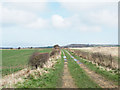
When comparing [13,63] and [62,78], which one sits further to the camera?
[13,63]

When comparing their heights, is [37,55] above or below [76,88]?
above

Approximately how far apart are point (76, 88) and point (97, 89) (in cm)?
131

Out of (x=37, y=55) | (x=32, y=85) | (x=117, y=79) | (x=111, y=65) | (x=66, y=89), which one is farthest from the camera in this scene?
(x=37, y=55)

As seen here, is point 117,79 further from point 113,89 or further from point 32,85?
point 32,85

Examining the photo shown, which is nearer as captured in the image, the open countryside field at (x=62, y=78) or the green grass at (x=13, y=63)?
the open countryside field at (x=62, y=78)

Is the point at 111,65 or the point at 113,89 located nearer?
the point at 113,89

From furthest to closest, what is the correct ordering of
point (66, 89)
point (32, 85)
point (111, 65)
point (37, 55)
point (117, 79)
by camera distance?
point (37, 55), point (111, 65), point (117, 79), point (32, 85), point (66, 89)

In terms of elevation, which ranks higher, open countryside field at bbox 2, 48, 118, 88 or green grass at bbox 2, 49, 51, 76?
open countryside field at bbox 2, 48, 118, 88

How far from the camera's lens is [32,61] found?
62.1 ft

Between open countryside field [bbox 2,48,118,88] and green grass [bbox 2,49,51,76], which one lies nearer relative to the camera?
open countryside field [bbox 2,48,118,88]

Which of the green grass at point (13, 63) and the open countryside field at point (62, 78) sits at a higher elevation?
the open countryside field at point (62, 78)

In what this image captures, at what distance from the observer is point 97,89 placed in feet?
26.8

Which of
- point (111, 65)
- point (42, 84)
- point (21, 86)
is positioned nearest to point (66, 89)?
point (42, 84)

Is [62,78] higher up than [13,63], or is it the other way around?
[62,78]
